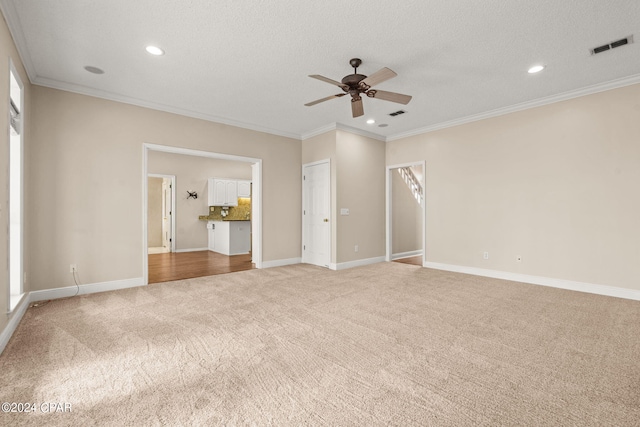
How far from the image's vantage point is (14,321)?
107 inches

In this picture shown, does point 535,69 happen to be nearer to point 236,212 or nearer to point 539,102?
point 539,102

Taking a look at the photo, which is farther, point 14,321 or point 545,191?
point 545,191

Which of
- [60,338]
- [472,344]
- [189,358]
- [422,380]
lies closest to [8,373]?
[60,338]

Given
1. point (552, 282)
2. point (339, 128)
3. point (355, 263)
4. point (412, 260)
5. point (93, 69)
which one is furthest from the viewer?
point (412, 260)

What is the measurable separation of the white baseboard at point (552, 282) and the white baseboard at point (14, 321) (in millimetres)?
5909

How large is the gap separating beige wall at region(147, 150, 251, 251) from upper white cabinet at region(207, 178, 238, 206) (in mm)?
219

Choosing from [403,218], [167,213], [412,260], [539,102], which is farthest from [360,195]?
[167,213]

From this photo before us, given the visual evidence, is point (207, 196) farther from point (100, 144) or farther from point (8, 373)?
point (8, 373)

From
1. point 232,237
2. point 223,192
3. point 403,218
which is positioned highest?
point 223,192

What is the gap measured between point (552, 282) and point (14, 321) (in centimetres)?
660

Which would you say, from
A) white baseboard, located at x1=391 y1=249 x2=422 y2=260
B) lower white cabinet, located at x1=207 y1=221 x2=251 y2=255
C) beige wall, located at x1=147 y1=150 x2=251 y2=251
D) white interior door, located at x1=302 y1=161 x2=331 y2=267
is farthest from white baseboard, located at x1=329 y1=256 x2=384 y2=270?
beige wall, located at x1=147 y1=150 x2=251 y2=251

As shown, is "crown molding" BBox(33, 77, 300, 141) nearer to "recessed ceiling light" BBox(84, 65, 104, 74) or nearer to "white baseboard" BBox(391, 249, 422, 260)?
"recessed ceiling light" BBox(84, 65, 104, 74)

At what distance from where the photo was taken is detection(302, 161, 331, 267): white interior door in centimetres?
581

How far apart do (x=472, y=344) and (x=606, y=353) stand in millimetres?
989
